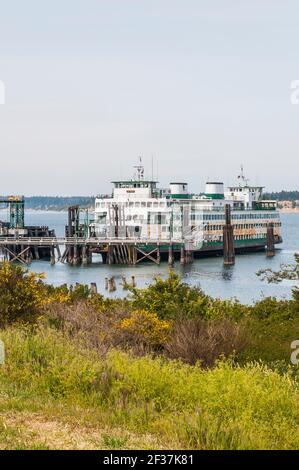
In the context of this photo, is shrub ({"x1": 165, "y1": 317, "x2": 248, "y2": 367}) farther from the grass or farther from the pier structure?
the pier structure

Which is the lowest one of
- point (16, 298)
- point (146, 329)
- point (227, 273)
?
point (227, 273)

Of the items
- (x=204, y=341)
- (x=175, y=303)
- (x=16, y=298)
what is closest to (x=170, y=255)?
(x=175, y=303)

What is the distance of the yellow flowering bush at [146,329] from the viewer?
61.9ft

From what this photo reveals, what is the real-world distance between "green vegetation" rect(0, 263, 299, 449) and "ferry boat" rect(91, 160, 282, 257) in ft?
196

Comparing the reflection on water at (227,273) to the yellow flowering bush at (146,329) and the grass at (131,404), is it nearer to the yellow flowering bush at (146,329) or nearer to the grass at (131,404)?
the yellow flowering bush at (146,329)

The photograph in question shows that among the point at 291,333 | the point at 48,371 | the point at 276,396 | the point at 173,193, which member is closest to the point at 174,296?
the point at 291,333

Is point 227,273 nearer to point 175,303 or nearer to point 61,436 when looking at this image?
point 175,303

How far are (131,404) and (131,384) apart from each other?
1081 mm

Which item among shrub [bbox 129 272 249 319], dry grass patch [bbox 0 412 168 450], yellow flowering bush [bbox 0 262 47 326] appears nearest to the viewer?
dry grass patch [bbox 0 412 168 450]

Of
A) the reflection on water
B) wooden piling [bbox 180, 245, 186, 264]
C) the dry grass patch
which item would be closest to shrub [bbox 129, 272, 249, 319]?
the dry grass patch

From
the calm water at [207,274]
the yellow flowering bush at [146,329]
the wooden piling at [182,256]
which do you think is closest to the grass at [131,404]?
the yellow flowering bush at [146,329]

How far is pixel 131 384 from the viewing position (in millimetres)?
12516

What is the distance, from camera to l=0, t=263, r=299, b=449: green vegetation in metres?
9.95
